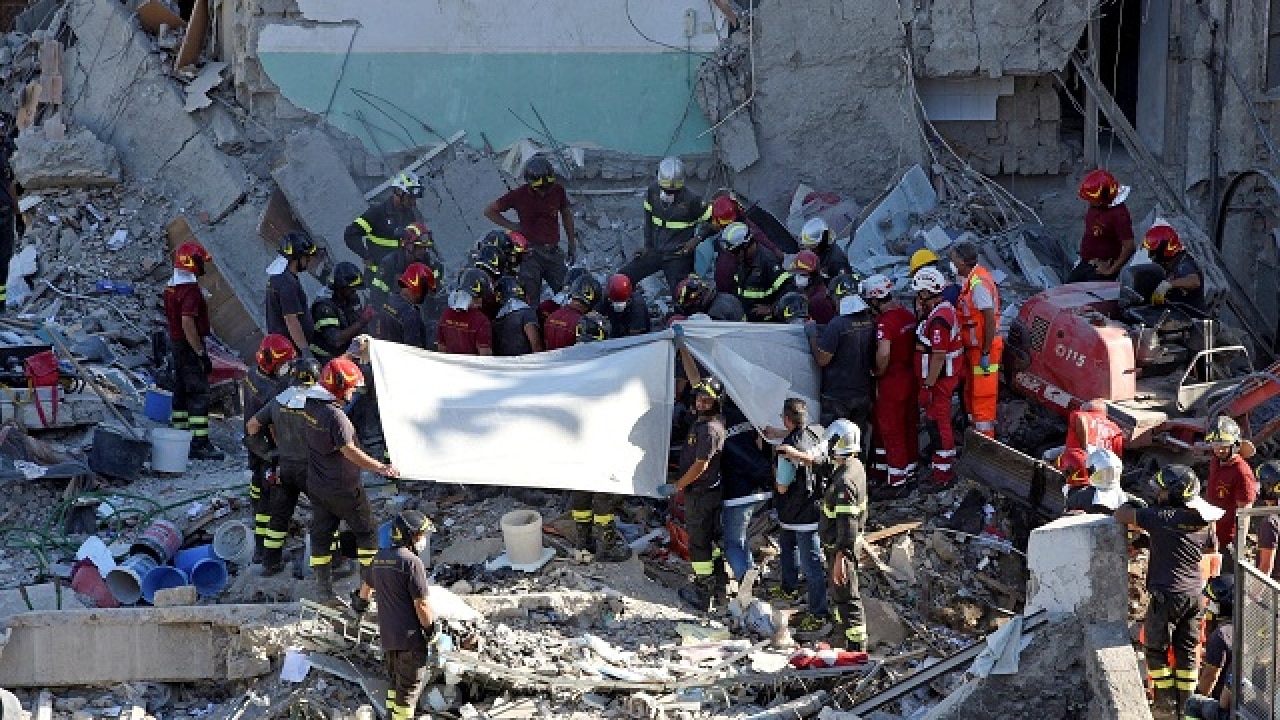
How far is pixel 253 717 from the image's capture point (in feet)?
39.2

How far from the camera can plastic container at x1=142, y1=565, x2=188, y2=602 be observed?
12.9m

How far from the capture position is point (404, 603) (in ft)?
36.6

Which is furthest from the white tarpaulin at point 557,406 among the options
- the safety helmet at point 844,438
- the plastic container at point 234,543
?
the plastic container at point 234,543

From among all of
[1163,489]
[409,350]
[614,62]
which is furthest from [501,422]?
[614,62]

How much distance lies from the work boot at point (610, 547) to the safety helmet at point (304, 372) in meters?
2.27

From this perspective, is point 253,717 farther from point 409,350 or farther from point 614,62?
point 614,62

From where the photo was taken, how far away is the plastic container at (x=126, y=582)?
42.3 ft

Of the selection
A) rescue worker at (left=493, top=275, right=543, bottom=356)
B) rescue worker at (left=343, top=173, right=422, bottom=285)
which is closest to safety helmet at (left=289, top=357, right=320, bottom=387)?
rescue worker at (left=493, top=275, right=543, bottom=356)

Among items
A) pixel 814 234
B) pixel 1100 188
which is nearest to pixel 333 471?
pixel 814 234

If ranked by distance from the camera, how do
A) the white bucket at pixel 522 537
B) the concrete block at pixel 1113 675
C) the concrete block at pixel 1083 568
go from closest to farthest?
the concrete block at pixel 1113 675, the concrete block at pixel 1083 568, the white bucket at pixel 522 537

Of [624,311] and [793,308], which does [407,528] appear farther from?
[793,308]

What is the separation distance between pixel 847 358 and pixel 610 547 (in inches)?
84.6

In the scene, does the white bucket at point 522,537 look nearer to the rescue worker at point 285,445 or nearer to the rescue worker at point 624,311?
the rescue worker at point 285,445

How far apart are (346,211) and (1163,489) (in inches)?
365
